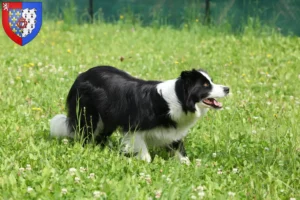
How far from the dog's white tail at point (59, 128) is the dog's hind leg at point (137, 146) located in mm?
703

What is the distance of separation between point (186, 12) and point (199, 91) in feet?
26.9

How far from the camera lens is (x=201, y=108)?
16.9 ft

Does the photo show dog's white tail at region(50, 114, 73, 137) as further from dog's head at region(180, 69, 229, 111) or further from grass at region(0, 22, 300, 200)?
dog's head at region(180, 69, 229, 111)

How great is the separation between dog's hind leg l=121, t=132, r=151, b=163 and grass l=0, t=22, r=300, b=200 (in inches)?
5.0

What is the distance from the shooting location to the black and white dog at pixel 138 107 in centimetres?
506

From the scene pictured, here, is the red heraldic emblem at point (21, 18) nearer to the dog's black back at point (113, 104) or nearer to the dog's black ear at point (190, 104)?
the dog's black back at point (113, 104)

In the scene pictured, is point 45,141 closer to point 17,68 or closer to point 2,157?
point 2,157

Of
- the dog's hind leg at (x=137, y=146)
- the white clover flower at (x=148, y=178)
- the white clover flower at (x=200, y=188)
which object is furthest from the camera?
the dog's hind leg at (x=137, y=146)

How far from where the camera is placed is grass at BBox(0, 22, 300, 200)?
417cm

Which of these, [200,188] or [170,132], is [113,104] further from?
[200,188]

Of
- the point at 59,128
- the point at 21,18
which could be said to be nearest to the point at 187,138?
the point at 59,128

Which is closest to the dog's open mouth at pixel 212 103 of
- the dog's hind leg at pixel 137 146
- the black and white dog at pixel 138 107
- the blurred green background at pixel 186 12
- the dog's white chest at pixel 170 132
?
the black and white dog at pixel 138 107

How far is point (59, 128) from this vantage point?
5.71 meters

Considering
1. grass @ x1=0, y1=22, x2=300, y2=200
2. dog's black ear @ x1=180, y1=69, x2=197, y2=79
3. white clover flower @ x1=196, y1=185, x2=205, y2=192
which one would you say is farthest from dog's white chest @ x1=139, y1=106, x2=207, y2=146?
white clover flower @ x1=196, y1=185, x2=205, y2=192
